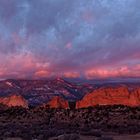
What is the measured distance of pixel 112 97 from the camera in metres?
156

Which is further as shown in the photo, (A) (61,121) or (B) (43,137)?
(A) (61,121)

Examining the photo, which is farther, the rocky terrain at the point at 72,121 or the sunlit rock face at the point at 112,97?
the sunlit rock face at the point at 112,97

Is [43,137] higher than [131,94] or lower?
lower

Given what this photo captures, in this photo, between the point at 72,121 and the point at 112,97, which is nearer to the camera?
the point at 72,121

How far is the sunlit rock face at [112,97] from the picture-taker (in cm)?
13475

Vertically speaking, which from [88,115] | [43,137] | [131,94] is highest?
[131,94]

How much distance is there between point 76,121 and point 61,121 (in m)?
2.06

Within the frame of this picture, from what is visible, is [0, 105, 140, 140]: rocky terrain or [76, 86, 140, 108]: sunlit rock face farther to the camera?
[76, 86, 140, 108]: sunlit rock face

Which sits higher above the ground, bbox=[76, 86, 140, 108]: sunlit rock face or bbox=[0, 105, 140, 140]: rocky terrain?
bbox=[76, 86, 140, 108]: sunlit rock face

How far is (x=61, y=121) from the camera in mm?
45781

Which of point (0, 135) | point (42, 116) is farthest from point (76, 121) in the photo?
point (0, 135)

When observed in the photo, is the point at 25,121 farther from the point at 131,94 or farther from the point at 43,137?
the point at 131,94

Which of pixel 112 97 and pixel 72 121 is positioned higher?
pixel 112 97

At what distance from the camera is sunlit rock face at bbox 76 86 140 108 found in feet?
442
